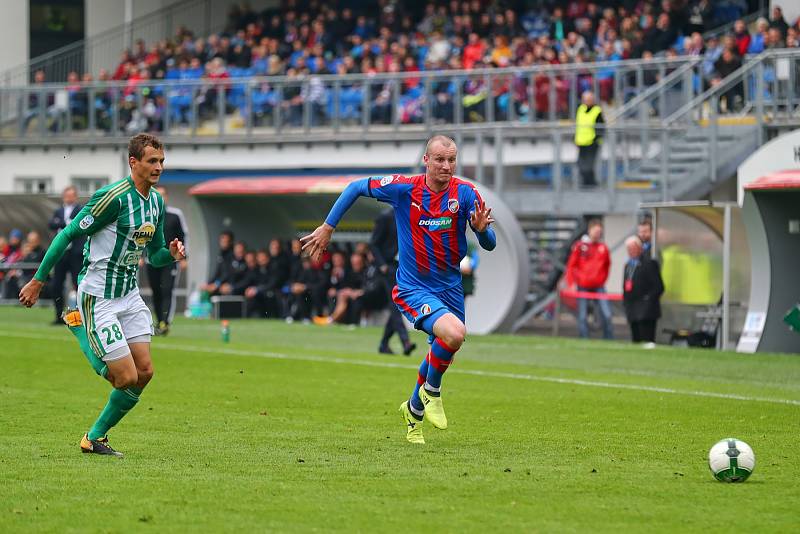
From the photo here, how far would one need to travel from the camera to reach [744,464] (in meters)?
8.39

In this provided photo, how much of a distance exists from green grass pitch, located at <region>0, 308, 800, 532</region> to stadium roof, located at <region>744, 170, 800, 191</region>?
2.62 metres

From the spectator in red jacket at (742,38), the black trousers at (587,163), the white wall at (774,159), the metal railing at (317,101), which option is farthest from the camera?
the metal railing at (317,101)

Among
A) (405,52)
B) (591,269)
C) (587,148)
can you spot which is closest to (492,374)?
(591,269)

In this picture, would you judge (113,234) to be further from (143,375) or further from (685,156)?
(685,156)

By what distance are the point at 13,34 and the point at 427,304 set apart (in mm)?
36947

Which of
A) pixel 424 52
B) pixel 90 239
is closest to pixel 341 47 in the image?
pixel 424 52

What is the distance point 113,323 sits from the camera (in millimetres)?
9438

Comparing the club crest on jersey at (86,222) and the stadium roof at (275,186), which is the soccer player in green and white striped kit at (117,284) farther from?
the stadium roof at (275,186)

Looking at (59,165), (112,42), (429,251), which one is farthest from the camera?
(112,42)

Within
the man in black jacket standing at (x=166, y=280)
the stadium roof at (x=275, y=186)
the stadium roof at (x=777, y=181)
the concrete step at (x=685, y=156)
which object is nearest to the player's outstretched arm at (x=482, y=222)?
the stadium roof at (x=777, y=181)

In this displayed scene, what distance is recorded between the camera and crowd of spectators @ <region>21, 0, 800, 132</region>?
2967 centimetres

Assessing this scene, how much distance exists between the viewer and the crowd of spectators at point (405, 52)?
29.7 metres

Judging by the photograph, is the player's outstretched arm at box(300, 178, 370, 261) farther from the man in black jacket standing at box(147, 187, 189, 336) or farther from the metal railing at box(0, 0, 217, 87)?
the metal railing at box(0, 0, 217, 87)

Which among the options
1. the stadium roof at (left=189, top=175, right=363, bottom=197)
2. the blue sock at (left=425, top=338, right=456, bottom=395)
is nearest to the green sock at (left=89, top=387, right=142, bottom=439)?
the blue sock at (left=425, top=338, right=456, bottom=395)
